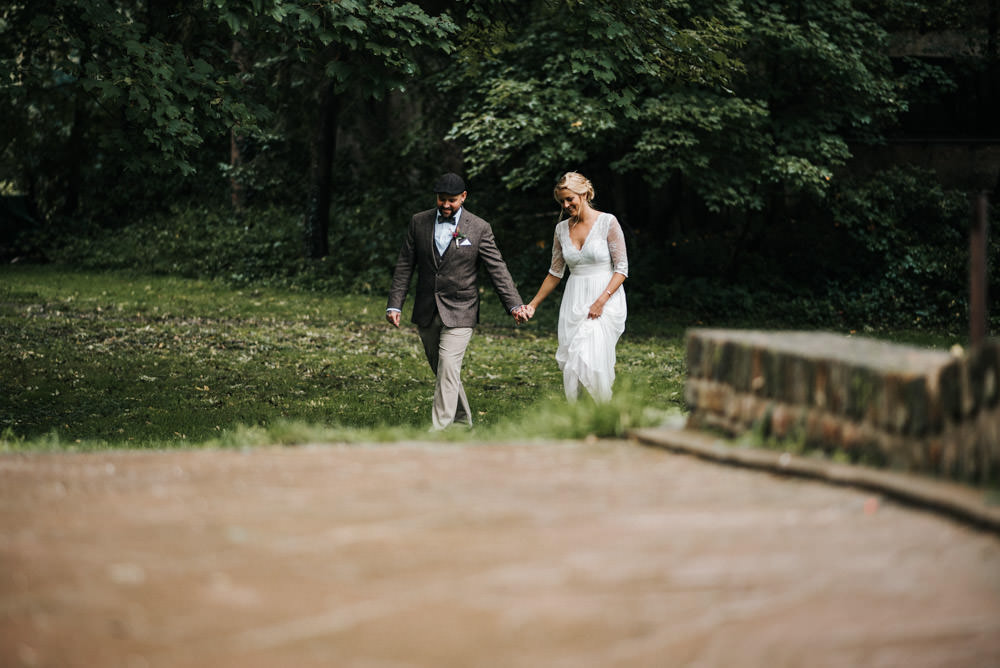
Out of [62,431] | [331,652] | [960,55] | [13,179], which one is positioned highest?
[960,55]

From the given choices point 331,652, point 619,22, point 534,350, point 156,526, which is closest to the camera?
point 331,652

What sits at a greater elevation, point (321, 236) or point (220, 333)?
point (321, 236)

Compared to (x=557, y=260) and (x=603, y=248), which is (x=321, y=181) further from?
(x=603, y=248)

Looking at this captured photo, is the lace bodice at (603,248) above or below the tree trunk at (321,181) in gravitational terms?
below

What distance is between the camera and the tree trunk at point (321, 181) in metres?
25.6

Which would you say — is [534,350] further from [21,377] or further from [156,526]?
[156,526]

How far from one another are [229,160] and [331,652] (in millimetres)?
31796

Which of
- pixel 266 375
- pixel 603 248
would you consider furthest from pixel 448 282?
pixel 266 375

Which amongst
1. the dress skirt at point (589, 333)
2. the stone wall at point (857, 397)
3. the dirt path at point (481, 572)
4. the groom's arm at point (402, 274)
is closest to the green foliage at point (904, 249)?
the dress skirt at point (589, 333)

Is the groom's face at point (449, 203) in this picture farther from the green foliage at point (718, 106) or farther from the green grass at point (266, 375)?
the green foliage at point (718, 106)

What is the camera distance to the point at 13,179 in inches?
1366

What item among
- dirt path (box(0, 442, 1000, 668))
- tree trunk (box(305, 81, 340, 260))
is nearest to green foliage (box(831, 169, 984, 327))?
tree trunk (box(305, 81, 340, 260))

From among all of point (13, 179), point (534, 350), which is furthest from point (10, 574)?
point (13, 179)

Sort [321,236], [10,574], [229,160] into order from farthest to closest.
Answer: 1. [229,160]
2. [321,236]
3. [10,574]
